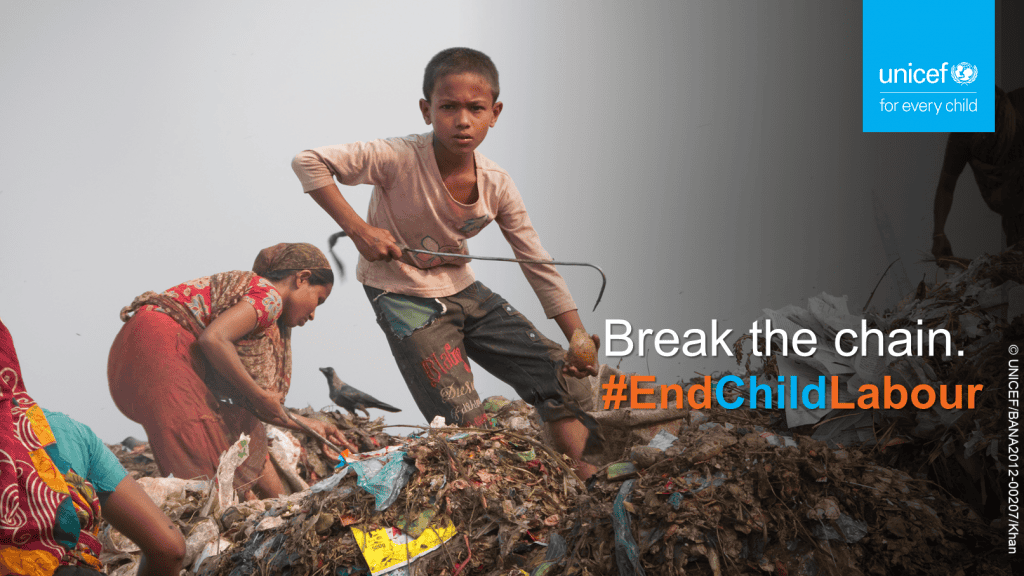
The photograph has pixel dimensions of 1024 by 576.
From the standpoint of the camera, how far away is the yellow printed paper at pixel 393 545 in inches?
55.6

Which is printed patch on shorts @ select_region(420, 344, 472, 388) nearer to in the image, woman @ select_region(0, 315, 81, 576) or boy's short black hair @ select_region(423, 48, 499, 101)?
boy's short black hair @ select_region(423, 48, 499, 101)

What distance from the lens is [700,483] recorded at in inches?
50.7

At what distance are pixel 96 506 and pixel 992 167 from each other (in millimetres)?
2980

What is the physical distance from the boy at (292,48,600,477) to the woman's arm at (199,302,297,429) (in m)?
0.75

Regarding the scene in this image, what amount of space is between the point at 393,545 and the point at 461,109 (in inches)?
51.1

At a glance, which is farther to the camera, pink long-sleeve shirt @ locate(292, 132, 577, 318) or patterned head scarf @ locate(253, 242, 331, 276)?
patterned head scarf @ locate(253, 242, 331, 276)

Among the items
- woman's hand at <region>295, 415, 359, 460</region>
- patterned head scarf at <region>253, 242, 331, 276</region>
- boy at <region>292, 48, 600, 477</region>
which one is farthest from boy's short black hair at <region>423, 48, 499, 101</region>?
woman's hand at <region>295, 415, 359, 460</region>

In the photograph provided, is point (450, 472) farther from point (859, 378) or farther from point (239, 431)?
point (239, 431)

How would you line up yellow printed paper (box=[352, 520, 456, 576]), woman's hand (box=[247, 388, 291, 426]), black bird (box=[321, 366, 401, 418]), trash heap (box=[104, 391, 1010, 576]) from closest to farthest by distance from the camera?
1. trash heap (box=[104, 391, 1010, 576])
2. yellow printed paper (box=[352, 520, 456, 576])
3. woman's hand (box=[247, 388, 291, 426])
4. black bird (box=[321, 366, 401, 418])

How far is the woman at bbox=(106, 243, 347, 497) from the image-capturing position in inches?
103

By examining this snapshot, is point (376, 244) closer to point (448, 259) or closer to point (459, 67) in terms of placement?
point (448, 259)

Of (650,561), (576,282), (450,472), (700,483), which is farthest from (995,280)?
(576,282)

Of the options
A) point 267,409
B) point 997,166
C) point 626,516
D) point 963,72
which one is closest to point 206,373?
point 267,409

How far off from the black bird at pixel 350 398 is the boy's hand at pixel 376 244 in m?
1.20
